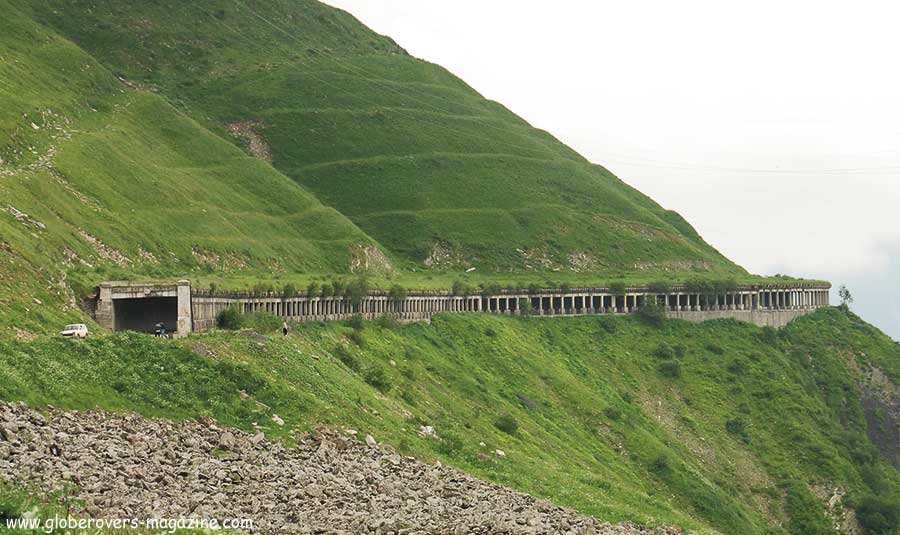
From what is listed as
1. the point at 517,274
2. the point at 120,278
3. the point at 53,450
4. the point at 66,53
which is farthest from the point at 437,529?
the point at 66,53

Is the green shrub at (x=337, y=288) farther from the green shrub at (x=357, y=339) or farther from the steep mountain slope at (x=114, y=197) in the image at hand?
the steep mountain slope at (x=114, y=197)

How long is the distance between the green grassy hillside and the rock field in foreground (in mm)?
2225

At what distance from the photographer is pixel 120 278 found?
92938 mm

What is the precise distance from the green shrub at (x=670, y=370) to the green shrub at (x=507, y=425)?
4909 centimetres

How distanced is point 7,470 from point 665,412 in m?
97.5

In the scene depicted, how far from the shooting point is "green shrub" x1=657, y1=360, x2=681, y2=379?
466 ft

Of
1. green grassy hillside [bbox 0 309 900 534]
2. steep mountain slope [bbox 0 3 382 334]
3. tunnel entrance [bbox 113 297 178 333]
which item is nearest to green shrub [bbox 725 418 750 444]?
green grassy hillside [bbox 0 309 900 534]

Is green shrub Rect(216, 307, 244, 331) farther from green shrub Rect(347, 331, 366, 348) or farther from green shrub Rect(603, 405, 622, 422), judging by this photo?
green shrub Rect(603, 405, 622, 422)

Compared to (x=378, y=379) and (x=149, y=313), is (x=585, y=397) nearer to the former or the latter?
(x=378, y=379)

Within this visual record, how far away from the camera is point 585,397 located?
12319 centimetres

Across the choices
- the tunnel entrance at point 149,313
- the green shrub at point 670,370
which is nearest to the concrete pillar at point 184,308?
the tunnel entrance at point 149,313

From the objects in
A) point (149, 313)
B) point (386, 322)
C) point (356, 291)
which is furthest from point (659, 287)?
point (149, 313)

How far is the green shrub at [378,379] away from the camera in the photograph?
8538 cm

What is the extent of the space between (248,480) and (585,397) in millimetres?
76086
